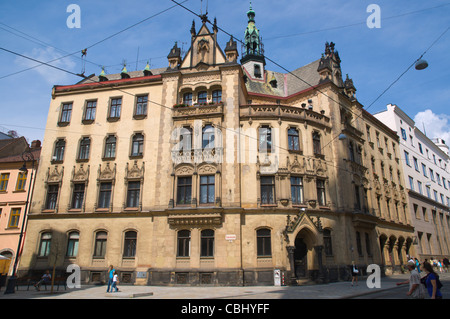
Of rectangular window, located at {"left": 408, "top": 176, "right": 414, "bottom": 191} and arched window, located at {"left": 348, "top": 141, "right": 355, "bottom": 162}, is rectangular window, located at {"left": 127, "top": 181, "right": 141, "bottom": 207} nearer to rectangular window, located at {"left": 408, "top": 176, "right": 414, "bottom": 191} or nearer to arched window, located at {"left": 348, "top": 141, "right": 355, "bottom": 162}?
arched window, located at {"left": 348, "top": 141, "right": 355, "bottom": 162}

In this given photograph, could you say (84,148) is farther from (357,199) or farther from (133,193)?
(357,199)

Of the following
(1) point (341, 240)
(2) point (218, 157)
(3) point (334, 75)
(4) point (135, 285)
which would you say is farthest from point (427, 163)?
(4) point (135, 285)

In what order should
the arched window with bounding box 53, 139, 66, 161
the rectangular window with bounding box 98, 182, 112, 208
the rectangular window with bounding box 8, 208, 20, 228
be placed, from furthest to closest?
1. the rectangular window with bounding box 8, 208, 20, 228
2. the arched window with bounding box 53, 139, 66, 161
3. the rectangular window with bounding box 98, 182, 112, 208

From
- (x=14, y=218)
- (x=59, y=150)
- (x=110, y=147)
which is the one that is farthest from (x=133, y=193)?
(x=14, y=218)

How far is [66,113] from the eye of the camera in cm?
3172

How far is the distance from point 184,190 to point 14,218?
62.9 ft

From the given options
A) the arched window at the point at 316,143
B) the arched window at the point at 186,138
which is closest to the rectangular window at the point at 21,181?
the arched window at the point at 186,138

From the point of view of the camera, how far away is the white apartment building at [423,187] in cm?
4312

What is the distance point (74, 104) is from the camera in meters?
31.7

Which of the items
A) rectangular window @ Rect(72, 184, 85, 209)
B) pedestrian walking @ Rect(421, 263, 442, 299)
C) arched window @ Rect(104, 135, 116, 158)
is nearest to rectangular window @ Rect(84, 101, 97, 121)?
arched window @ Rect(104, 135, 116, 158)

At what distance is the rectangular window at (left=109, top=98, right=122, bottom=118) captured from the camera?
3044 centimetres

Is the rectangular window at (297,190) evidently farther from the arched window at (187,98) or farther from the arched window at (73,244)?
the arched window at (73,244)

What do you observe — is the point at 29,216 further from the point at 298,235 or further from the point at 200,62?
the point at 298,235

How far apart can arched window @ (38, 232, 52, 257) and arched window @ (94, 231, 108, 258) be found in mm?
4404
